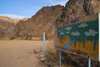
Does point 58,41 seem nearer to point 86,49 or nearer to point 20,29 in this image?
point 86,49

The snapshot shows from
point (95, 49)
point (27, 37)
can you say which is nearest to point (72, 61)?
point (95, 49)

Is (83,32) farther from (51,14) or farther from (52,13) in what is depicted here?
(52,13)

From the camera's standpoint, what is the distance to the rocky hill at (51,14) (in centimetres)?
1087

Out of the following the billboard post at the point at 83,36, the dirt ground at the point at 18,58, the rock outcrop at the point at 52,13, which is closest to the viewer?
the billboard post at the point at 83,36

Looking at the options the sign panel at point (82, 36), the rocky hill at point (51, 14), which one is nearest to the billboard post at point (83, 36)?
the sign panel at point (82, 36)

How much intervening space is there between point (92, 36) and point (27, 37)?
840 inches

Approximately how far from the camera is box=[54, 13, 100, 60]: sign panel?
173cm

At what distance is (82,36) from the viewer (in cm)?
206

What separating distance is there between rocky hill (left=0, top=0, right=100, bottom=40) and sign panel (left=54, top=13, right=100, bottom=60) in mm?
6791

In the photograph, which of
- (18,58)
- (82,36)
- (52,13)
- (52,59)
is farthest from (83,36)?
(52,13)

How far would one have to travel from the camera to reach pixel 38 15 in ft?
152

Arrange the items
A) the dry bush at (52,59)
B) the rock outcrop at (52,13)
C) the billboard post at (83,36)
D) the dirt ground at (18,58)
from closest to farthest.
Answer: the billboard post at (83,36)
the dry bush at (52,59)
the dirt ground at (18,58)
the rock outcrop at (52,13)

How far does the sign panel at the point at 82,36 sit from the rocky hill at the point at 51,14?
6.79 metres

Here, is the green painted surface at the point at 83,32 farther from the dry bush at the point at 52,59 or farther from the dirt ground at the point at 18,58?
the dirt ground at the point at 18,58
